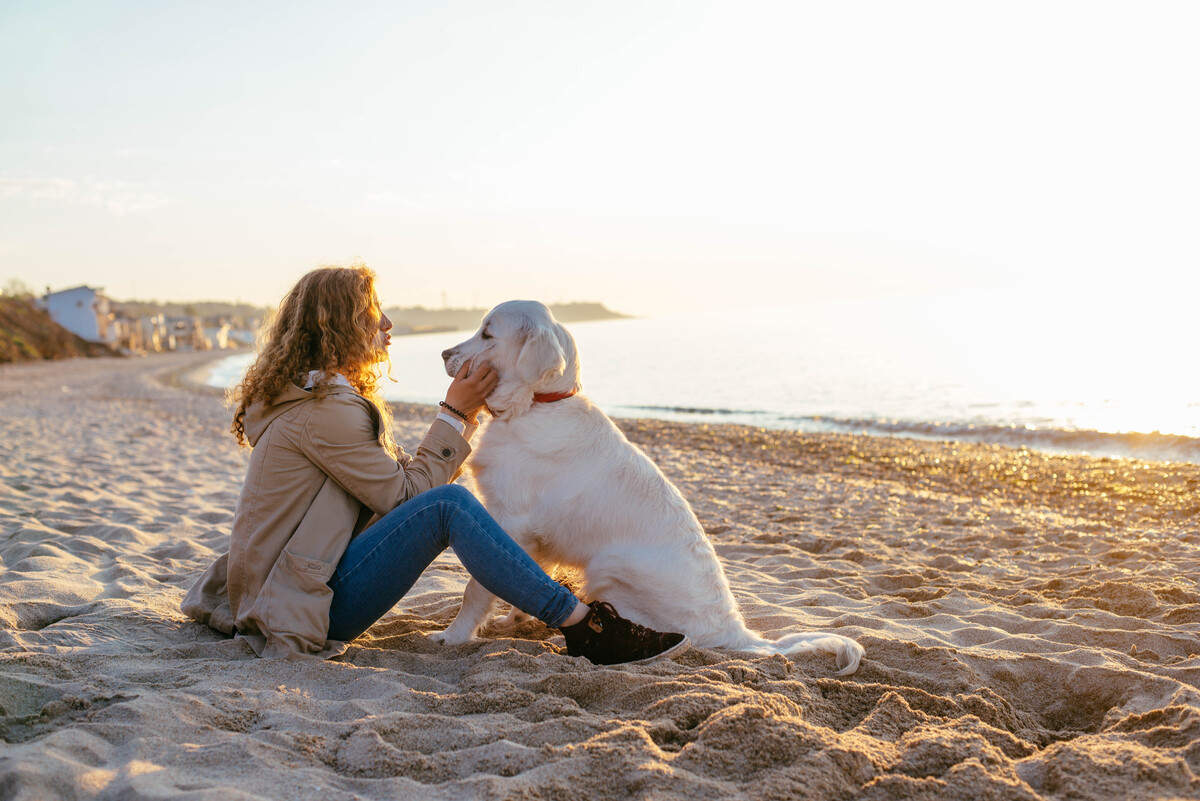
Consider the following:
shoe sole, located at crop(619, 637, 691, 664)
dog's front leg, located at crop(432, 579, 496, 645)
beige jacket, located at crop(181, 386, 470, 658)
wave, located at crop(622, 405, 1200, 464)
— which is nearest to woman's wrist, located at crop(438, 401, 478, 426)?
beige jacket, located at crop(181, 386, 470, 658)

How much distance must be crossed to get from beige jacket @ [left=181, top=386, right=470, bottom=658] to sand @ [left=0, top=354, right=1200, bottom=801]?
0.18 meters

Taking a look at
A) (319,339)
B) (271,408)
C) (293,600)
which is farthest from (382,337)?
(293,600)

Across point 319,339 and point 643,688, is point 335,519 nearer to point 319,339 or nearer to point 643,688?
point 319,339

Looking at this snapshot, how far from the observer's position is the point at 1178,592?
4336 mm

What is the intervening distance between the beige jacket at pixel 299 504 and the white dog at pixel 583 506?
1.87ft

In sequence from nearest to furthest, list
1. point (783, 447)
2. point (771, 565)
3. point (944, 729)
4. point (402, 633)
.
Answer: point (944, 729) < point (402, 633) < point (771, 565) < point (783, 447)

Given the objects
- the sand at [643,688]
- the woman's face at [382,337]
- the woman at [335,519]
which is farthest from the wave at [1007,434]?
the woman's face at [382,337]

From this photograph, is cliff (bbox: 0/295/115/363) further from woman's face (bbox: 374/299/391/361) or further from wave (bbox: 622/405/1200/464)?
woman's face (bbox: 374/299/391/361)

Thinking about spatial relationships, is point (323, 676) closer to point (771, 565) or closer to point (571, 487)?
point (571, 487)

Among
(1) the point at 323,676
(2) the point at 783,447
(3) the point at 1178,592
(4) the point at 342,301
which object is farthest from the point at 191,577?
(2) the point at 783,447

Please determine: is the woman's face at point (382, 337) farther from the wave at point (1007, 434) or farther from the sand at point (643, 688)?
the wave at point (1007, 434)

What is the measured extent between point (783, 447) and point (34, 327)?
5562cm

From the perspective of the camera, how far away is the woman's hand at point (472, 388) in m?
3.42

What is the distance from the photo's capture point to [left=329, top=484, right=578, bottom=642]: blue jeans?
303 centimetres
